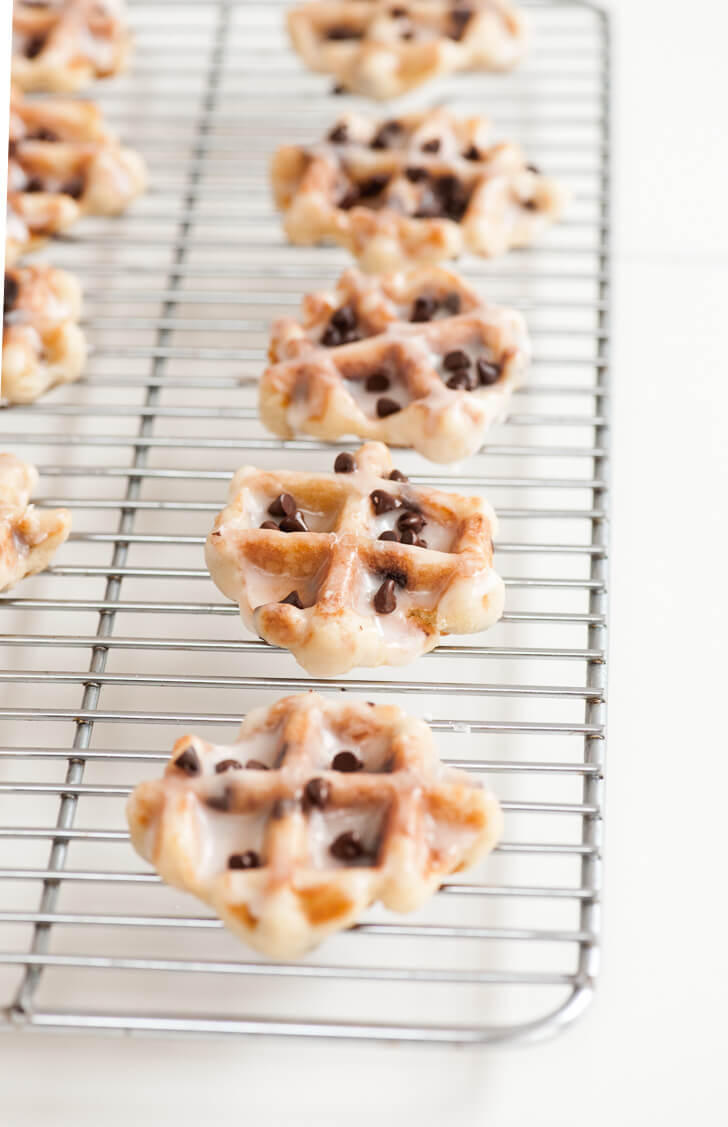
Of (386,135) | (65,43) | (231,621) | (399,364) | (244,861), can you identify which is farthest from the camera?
(65,43)

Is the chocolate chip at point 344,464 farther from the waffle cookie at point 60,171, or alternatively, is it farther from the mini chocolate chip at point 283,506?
the waffle cookie at point 60,171

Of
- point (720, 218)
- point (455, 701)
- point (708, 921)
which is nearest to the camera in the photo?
point (708, 921)

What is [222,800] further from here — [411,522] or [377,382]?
[377,382]

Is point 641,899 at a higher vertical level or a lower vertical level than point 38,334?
lower

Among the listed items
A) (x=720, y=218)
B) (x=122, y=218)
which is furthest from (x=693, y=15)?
(x=122, y=218)

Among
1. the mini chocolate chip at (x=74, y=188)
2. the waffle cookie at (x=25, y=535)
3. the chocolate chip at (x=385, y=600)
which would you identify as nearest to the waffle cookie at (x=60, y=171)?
the mini chocolate chip at (x=74, y=188)

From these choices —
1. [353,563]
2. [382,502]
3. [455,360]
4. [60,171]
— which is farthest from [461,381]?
[60,171]

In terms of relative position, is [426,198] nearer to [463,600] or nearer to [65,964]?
[463,600]

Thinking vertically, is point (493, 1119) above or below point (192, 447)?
below

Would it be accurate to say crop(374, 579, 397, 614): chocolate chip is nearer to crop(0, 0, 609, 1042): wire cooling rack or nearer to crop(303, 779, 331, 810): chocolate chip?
crop(0, 0, 609, 1042): wire cooling rack
